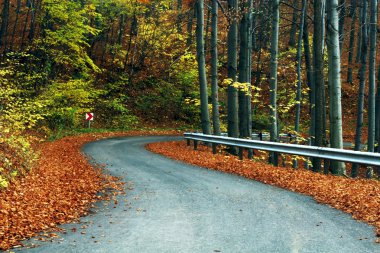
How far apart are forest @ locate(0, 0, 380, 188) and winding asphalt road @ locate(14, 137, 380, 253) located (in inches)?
222

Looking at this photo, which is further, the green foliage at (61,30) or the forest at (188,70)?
the green foliage at (61,30)

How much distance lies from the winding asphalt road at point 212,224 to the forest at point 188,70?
18.5ft

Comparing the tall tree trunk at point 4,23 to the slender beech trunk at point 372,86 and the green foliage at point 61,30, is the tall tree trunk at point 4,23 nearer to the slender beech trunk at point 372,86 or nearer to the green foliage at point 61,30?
the green foliage at point 61,30

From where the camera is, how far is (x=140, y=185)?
35.0 ft

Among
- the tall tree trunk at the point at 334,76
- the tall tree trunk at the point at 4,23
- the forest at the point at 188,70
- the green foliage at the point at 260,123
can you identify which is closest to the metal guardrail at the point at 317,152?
the forest at the point at 188,70

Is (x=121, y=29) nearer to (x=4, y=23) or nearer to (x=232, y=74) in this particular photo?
(x=4, y=23)

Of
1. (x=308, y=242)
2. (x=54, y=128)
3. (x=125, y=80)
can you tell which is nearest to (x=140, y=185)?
(x=308, y=242)

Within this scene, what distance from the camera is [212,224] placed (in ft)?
22.1

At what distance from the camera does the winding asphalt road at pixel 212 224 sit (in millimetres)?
5586

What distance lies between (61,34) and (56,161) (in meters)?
15.3

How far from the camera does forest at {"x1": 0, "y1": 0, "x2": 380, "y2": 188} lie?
1945 cm

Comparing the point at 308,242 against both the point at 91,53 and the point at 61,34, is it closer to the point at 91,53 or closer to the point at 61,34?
the point at 61,34

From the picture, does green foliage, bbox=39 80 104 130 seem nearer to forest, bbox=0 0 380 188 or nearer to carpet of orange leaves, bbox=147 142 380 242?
forest, bbox=0 0 380 188

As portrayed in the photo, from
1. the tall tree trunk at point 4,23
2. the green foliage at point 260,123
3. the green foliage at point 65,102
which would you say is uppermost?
the tall tree trunk at point 4,23
